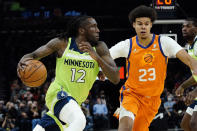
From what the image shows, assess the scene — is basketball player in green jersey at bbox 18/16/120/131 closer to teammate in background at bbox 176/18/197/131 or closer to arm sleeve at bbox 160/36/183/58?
arm sleeve at bbox 160/36/183/58

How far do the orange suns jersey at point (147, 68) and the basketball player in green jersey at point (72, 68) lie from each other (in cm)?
51

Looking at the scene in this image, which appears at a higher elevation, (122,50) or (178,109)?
(122,50)

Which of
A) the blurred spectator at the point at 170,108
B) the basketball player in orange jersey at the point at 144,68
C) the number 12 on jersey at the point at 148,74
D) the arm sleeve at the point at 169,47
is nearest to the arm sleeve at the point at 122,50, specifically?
the basketball player in orange jersey at the point at 144,68

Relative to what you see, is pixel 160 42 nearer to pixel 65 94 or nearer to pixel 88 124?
pixel 65 94

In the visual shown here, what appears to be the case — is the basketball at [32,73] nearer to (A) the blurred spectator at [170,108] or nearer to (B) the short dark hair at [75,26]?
(B) the short dark hair at [75,26]

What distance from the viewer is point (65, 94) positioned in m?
4.71

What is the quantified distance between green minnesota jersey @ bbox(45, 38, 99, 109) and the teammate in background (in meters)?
1.69

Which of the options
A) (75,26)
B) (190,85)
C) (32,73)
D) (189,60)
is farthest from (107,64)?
(190,85)

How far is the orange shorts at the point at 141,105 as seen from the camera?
17.3 feet

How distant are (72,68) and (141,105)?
114 cm

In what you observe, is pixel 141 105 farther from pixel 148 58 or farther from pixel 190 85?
pixel 190 85

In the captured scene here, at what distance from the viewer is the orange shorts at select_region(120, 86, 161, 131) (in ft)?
17.3

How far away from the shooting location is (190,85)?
6273 mm

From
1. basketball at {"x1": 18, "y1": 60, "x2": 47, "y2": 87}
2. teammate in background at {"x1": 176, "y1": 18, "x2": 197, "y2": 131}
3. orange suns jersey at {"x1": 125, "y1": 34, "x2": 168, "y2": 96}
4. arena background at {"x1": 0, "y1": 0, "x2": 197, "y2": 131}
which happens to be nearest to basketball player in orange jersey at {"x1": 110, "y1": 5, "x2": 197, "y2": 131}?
orange suns jersey at {"x1": 125, "y1": 34, "x2": 168, "y2": 96}
